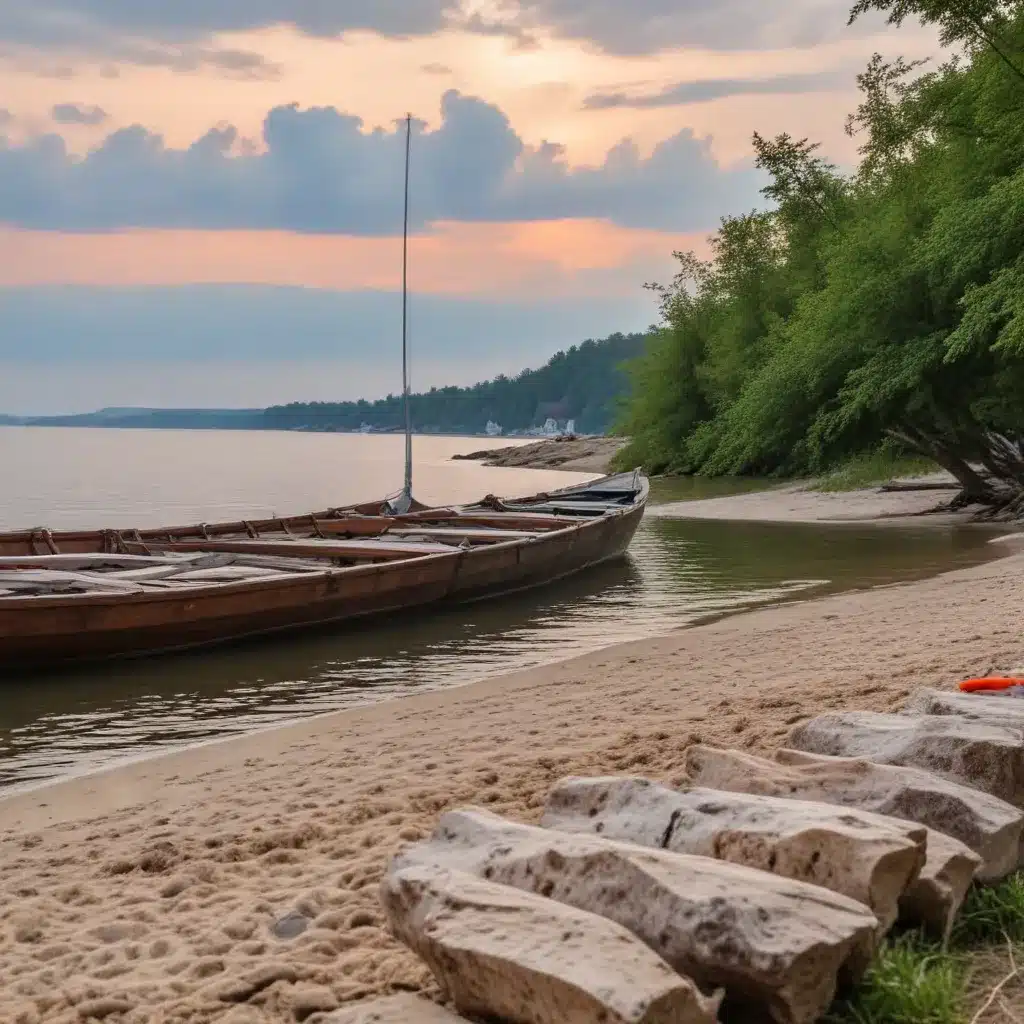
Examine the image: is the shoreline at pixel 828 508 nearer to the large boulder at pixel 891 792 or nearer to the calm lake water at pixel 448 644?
the calm lake water at pixel 448 644

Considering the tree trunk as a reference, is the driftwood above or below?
below

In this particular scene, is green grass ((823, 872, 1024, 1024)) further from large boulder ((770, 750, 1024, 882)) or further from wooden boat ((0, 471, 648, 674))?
wooden boat ((0, 471, 648, 674))

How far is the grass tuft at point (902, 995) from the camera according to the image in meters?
3.28

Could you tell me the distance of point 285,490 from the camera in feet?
207

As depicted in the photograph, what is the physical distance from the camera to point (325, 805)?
6500 millimetres

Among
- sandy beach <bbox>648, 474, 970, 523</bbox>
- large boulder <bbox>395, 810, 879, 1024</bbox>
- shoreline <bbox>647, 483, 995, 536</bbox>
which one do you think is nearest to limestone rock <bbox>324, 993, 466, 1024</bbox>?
large boulder <bbox>395, 810, 879, 1024</bbox>

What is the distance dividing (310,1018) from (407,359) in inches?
1187

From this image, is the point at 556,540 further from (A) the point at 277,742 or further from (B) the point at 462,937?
(B) the point at 462,937

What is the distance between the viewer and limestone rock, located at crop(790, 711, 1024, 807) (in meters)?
4.53

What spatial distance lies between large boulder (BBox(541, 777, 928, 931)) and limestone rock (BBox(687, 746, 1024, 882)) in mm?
360

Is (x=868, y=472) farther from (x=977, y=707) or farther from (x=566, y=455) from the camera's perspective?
(x=566, y=455)

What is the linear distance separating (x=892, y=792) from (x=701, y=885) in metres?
1.16

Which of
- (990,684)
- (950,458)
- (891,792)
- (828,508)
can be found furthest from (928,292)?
(891,792)

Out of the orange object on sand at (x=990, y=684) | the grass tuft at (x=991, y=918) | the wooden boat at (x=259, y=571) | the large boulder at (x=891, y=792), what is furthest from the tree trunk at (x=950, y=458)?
the grass tuft at (x=991, y=918)
